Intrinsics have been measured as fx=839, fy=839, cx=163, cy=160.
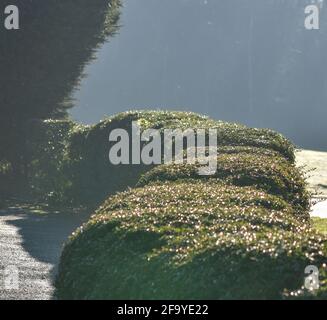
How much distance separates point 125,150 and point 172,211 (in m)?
10.4

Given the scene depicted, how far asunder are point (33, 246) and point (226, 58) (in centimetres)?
10248

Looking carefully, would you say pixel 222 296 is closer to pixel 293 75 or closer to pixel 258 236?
pixel 258 236

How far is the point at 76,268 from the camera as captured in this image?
9344mm

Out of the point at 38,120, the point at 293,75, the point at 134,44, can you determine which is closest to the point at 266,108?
the point at 293,75

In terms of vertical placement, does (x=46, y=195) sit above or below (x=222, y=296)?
below

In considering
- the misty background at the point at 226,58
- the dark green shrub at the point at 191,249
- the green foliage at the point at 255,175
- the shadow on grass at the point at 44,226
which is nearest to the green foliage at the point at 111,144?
the shadow on grass at the point at 44,226

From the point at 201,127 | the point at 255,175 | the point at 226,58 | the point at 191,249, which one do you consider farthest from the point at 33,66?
the point at 226,58

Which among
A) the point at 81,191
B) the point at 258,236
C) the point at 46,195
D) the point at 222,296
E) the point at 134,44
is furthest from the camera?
the point at 134,44

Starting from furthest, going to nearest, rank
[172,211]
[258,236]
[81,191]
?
[81,191] → [172,211] → [258,236]

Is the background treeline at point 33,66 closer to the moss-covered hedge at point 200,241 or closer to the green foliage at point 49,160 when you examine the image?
the green foliage at point 49,160

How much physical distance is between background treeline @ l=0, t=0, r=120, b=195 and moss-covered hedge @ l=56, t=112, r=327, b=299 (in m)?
14.3

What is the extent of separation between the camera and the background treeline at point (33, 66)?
27.1m

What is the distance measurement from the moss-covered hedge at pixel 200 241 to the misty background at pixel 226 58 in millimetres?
101078

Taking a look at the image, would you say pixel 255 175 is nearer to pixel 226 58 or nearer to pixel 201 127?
pixel 201 127
